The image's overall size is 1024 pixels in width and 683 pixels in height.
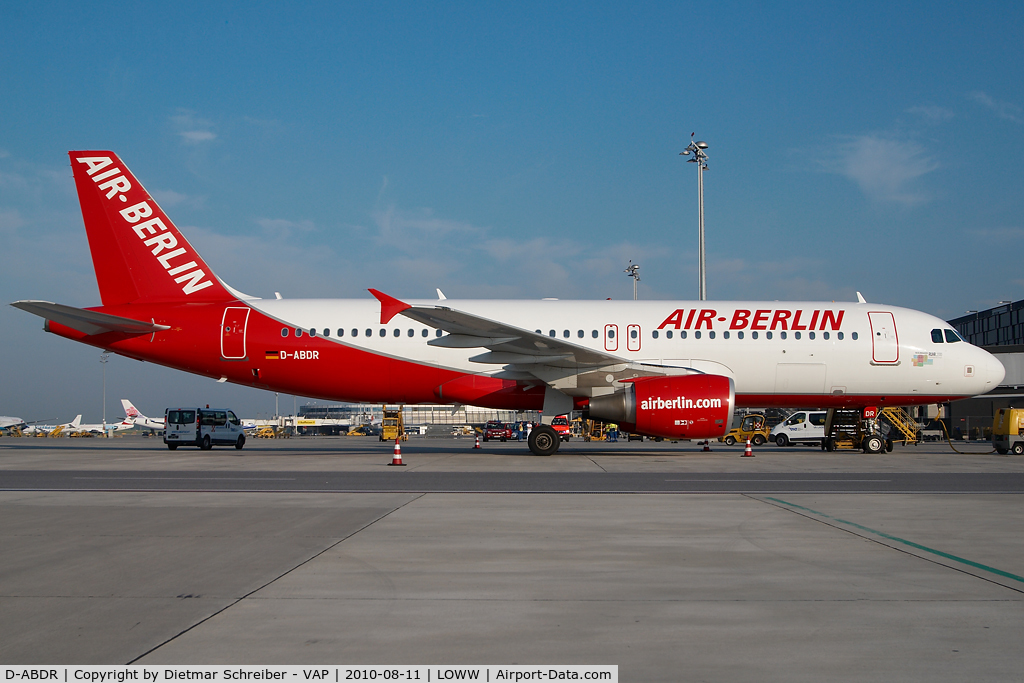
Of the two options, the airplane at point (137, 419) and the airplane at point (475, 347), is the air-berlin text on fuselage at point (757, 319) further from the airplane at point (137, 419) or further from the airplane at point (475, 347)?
the airplane at point (137, 419)

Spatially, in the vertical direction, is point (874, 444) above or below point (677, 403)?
below

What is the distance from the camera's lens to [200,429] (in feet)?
91.1

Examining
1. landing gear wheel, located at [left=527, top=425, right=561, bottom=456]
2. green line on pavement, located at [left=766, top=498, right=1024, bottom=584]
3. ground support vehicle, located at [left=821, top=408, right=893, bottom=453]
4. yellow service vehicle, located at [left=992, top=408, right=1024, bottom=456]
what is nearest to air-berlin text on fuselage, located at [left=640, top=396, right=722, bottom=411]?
landing gear wheel, located at [left=527, top=425, right=561, bottom=456]

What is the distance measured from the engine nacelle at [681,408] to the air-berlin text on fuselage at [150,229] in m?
12.1

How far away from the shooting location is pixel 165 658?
3693 mm

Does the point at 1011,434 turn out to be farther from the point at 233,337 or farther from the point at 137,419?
the point at 137,419

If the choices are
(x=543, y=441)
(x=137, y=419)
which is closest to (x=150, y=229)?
(x=543, y=441)

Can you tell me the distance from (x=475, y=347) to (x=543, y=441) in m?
3.13

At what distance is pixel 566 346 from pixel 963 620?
13.3 meters

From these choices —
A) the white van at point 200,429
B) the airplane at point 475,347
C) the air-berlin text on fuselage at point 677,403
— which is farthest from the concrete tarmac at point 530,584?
the white van at point 200,429

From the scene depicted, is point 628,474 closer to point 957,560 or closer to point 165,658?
point 957,560

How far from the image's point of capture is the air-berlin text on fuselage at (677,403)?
56.8ft

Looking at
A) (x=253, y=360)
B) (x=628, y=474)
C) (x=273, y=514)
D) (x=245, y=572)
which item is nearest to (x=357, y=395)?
(x=253, y=360)

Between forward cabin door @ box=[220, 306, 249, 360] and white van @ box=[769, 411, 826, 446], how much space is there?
2530cm
